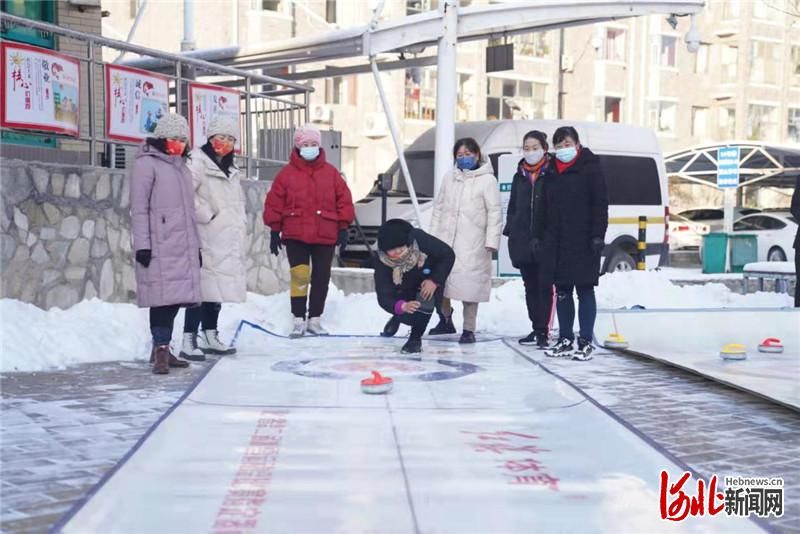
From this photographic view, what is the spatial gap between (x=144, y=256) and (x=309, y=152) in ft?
8.06

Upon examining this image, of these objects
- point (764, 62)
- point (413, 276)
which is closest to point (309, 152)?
point (413, 276)

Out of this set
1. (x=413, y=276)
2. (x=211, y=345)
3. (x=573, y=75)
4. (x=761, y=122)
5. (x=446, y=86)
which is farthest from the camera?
(x=761, y=122)

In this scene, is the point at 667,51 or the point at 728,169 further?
the point at 667,51

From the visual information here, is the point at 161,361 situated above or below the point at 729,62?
below

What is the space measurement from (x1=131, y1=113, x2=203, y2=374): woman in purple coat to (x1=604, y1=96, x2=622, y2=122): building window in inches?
1482

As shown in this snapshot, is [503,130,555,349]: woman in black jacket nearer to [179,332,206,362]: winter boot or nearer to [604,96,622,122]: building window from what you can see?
[179,332,206,362]: winter boot

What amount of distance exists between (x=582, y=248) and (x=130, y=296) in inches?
164

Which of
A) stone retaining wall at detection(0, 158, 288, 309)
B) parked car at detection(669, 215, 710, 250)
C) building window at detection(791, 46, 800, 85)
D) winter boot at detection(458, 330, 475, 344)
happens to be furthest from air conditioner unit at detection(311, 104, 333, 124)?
building window at detection(791, 46, 800, 85)

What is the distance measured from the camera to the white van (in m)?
15.0

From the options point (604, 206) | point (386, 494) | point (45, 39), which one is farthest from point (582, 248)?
point (45, 39)

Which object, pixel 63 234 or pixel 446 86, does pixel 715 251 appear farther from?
pixel 63 234

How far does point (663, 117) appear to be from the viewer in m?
45.6

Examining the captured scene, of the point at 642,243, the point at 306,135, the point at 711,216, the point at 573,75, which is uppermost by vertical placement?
the point at 573,75

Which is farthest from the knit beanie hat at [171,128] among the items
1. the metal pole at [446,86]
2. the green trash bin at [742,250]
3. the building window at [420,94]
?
the building window at [420,94]
